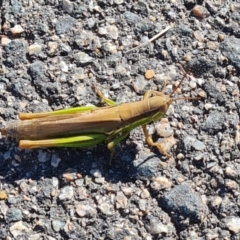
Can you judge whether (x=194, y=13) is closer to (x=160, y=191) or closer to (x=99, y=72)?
(x=99, y=72)

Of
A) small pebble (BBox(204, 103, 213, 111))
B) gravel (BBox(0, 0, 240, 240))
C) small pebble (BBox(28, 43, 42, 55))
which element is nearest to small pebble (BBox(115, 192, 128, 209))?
gravel (BBox(0, 0, 240, 240))

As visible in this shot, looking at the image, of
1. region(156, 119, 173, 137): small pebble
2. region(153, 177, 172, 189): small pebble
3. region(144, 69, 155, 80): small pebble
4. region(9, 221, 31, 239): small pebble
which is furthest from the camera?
region(144, 69, 155, 80): small pebble

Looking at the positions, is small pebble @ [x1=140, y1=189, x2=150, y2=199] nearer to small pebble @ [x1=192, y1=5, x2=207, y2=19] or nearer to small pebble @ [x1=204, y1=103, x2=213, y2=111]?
small pebble @ [x1=204, y1=103, x2=213, y2=111]

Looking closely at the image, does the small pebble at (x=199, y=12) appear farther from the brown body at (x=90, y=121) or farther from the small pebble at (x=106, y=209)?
the small pebble at (x=106, y=209)

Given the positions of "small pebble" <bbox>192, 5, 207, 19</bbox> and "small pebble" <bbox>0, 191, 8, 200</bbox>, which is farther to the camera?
"small pebble" <bbox>192, 5, 207, 19</bbox>

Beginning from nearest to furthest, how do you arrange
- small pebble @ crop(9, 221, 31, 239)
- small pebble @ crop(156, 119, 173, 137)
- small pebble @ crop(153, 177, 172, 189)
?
small pebble @ crop(9, 221, 31, 239), small pebble @ crop(153, 177, 172, 189), small pebble @ crop(156, 119, 173, 137)

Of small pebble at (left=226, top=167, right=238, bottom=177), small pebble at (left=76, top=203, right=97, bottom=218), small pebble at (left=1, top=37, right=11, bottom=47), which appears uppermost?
small pebble at (left=1, top=37, right=11, bottom=47)

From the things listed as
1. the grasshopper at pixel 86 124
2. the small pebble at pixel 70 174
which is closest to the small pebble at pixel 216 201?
the grasshopper at pixel 86 124
